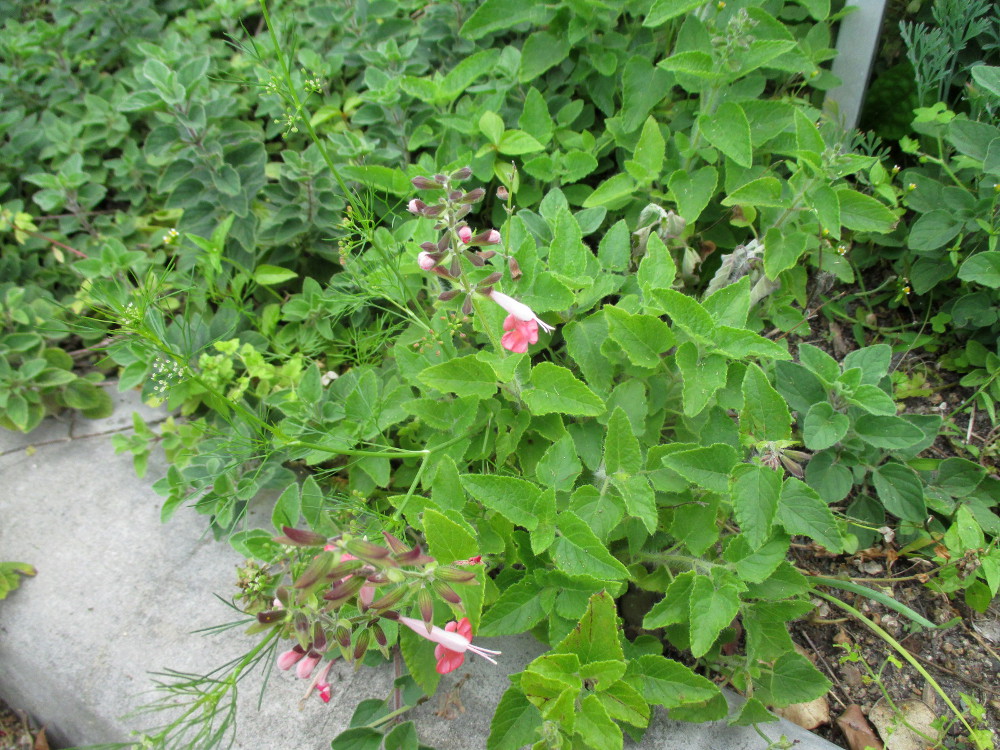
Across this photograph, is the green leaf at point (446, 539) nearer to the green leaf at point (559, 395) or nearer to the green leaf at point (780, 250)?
the green leaf at point (559, 395)

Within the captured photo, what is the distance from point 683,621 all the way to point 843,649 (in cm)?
68

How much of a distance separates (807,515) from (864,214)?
3.46ft

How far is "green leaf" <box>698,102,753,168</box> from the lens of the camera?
2.15m

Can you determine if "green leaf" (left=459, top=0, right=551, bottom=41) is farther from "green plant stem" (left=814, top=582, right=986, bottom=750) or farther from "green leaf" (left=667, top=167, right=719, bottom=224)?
"green plant stem" (left=814, top=582, right=986, bottom=750)

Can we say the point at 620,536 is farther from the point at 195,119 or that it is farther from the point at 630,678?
the point at 195,119

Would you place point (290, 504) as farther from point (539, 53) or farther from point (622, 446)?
point (539, 53)

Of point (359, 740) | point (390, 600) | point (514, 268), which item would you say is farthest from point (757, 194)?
point (359, 740)

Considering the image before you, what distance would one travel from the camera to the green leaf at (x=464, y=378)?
1754mm

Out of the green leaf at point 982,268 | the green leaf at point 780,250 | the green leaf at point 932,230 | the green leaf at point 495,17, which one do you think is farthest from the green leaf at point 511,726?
the green leaf at point 495,17

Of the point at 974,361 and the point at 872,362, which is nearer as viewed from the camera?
the point at 872,362

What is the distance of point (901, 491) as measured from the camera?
1.91 metres

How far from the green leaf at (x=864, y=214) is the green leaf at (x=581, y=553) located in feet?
4.31

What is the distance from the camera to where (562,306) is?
177cm

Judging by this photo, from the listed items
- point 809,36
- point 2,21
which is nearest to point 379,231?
point 809,36
